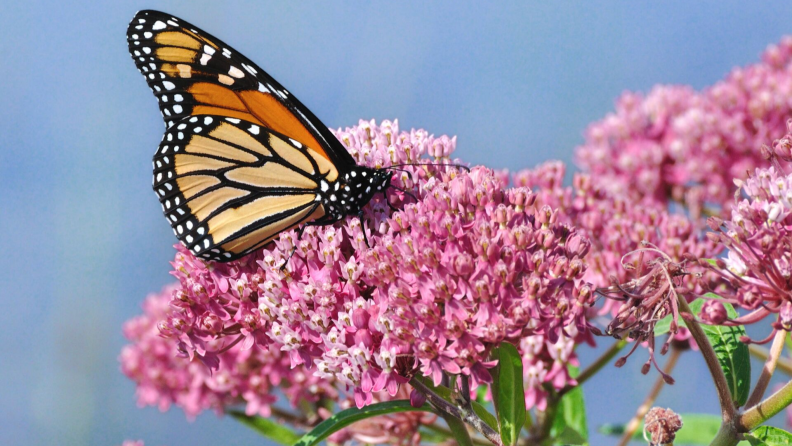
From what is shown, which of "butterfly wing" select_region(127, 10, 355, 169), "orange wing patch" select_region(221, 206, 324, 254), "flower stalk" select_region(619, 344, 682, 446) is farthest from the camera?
"flower stalk" select_region(619, 344, 682, 446)

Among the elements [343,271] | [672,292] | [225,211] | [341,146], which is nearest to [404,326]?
[343,271]

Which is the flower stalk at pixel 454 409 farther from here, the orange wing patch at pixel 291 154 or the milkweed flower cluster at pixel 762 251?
the orange wing patch at pixel 291 154

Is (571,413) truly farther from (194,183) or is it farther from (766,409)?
Result: (194,183)

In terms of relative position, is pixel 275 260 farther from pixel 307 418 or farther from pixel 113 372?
pixel 113 372

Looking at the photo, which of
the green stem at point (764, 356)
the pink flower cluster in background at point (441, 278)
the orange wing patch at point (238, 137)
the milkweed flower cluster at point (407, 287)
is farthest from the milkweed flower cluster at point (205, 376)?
the green stem at point (764, 356)

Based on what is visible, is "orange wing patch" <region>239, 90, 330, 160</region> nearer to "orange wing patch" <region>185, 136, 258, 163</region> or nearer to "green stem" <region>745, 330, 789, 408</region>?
"orange wing patch" <region>185, 136, 258, 163</region>

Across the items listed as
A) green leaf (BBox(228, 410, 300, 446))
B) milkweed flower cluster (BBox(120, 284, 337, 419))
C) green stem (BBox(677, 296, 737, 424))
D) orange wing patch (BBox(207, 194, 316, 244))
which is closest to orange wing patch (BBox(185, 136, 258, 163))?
orange wing patch (BBox(207, 194, 316, 244))
